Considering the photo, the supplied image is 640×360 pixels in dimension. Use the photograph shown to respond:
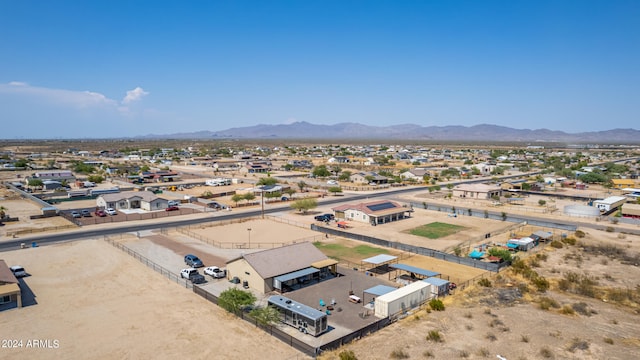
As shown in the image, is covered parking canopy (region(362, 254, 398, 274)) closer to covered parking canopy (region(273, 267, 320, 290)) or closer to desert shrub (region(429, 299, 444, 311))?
covered parking canopy (region(273, 267, 320, 290))

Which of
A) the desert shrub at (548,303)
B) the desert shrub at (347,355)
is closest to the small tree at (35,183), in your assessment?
the desert shrub at (347,355)

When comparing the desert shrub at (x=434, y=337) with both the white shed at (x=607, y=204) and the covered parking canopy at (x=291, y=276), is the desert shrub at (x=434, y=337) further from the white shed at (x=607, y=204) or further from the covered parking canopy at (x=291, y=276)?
the white shed at (x=607, y=204)

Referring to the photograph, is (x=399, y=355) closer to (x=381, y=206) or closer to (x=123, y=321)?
(x=123, y=321)

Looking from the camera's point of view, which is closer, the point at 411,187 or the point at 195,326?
the point at 195,326

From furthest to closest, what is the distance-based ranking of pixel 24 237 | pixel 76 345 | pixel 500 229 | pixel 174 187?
pixel 174 187
pixel 500 229
pixel 24 237
pixel 76 345

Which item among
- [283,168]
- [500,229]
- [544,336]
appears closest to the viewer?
[544,336]

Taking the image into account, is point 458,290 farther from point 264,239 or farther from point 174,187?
point 174,187

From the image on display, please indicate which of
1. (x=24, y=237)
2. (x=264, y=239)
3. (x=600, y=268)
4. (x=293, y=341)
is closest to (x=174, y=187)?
(x=24, y=237)

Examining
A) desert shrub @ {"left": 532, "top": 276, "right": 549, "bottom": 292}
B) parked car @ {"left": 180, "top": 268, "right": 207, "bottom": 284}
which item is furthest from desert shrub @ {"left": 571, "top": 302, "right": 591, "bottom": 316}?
parked car @ {"left": 180, "top": 268, "right": 207, "bottom": 284}
